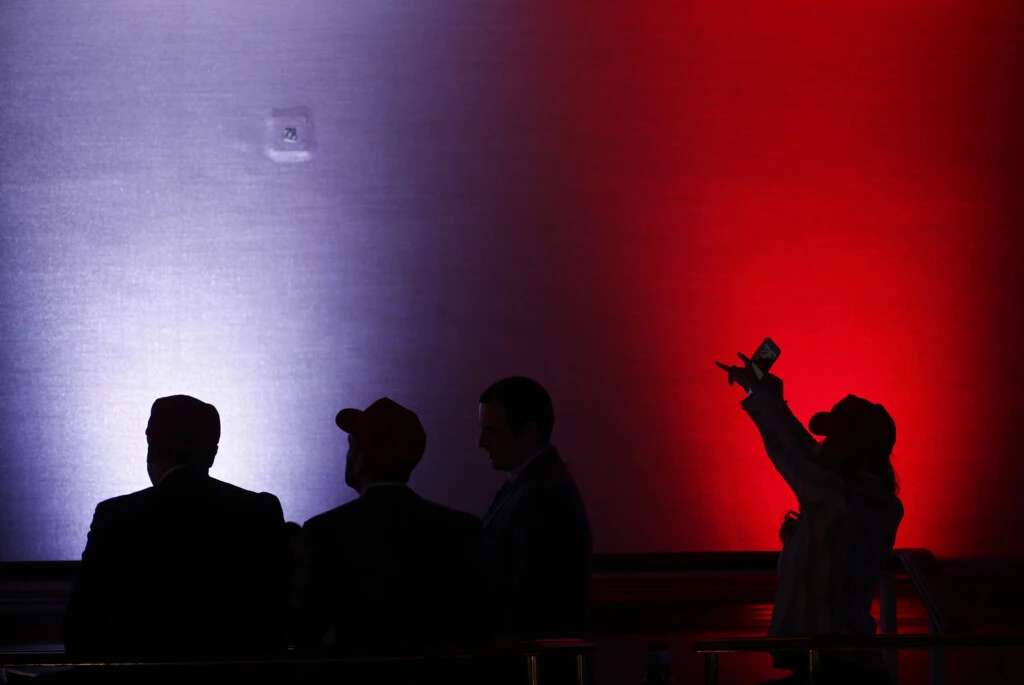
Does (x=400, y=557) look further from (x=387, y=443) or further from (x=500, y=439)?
(x=500, y=439)

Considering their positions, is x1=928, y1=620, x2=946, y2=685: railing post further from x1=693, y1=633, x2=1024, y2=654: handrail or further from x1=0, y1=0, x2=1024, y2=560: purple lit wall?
x1=0, y1=0, x2=1024, y2=560: purple lit wall

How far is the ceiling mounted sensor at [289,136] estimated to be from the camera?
13.5 feet

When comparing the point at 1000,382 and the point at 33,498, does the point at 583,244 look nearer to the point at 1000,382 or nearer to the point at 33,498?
the point at 1000,382

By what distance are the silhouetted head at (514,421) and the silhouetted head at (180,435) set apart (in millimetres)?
584

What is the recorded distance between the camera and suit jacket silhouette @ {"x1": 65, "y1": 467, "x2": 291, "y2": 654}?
2068mm

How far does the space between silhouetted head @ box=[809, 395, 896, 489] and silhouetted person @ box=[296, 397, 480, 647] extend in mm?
844

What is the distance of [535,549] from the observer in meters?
2.22

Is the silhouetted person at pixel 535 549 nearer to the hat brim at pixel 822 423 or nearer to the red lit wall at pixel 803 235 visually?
the hat brim at pixel 822 423

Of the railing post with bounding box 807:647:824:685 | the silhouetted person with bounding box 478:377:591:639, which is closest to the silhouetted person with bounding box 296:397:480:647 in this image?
the silhouetted person with bounding box 478:377:591:639

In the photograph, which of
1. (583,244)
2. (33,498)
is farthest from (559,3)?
(33,498)

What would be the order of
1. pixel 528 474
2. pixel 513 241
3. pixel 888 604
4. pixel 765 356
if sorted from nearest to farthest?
pixel 528 474 → pixel 765 356 → pixel 888 604 → pixel 513 241

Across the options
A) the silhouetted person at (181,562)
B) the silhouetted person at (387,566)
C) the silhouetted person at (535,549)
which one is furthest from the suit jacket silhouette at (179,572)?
the silhouetted person at (535,549)

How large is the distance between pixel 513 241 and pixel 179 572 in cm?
224

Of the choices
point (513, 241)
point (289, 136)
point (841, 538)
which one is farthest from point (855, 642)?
point (289, 136)
